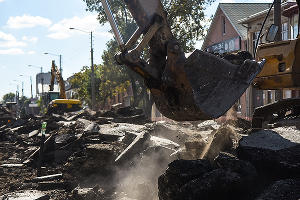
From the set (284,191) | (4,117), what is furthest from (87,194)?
(4,117)

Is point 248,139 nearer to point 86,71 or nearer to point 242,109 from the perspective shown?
point 242,109

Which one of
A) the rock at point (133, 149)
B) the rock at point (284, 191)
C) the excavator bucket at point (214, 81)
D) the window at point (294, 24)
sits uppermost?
the window at point (294, 24)

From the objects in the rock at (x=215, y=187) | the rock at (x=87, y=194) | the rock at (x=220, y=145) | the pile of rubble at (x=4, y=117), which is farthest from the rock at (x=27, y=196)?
the pile of rubble at (x=4, y=117)

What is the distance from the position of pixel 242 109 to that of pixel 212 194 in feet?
84.5

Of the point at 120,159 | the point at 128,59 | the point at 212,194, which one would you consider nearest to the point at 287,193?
the point at 212,194

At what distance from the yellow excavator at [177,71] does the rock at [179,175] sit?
23.7 inches

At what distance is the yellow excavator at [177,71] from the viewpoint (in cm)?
459

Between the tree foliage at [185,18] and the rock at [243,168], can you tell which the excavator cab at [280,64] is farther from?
the tree foliage at [185,18]

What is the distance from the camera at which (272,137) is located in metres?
5.29

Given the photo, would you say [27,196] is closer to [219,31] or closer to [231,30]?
[231,30]

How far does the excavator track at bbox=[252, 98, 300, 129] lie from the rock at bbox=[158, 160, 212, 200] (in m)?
2.24

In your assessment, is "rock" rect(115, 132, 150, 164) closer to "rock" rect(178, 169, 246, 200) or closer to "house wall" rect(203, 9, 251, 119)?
"rock" rect(178, 169, 246, 200)

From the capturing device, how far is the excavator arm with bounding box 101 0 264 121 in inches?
181

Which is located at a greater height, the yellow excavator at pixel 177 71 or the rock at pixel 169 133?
the yellow excavator at pixel 177 71
